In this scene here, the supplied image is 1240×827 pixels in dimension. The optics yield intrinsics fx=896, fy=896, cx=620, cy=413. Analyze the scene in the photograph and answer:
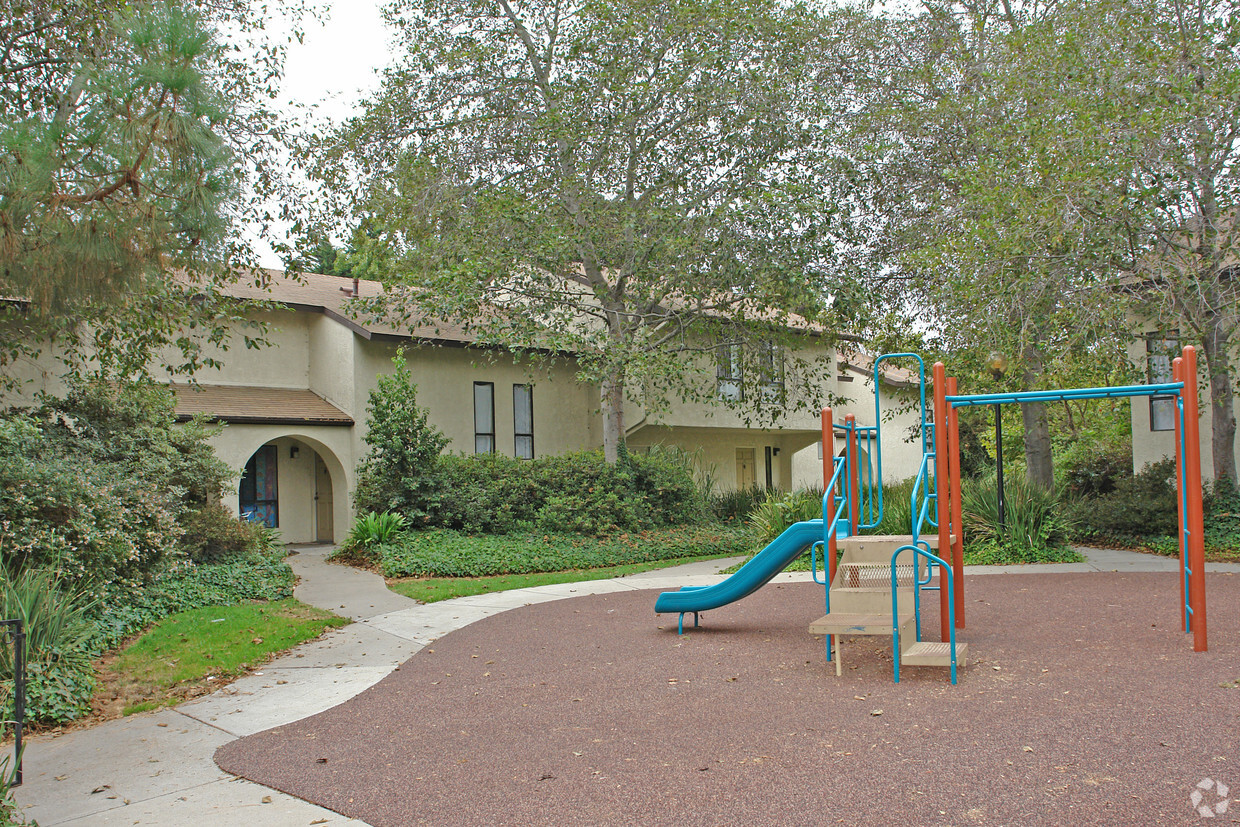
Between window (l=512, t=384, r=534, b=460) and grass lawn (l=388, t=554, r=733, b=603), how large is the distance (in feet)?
19.7

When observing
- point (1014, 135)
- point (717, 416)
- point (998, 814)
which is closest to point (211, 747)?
point (998, 814)

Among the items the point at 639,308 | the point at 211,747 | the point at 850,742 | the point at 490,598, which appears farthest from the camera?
the point at 639,308

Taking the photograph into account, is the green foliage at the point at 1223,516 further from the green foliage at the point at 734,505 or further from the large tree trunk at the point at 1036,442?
the green foliage at the point at 734,505

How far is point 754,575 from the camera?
884 centimetres

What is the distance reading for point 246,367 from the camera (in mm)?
19141

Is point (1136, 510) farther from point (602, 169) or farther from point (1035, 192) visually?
point (602, 169)

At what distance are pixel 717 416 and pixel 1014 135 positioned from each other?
36.8ft

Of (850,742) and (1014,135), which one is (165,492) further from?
(1014,135)

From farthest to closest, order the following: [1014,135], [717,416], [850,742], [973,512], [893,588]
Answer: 1. [717,416]
2. [973,512]
3. [1014,135]
4. [893,588]
5. [850,742]

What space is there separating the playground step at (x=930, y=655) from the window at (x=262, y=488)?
16.0m

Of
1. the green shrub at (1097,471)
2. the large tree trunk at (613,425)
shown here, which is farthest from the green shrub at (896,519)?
the large tree trunk at (613,425)

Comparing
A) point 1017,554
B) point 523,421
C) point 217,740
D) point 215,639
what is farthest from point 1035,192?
point 523,421

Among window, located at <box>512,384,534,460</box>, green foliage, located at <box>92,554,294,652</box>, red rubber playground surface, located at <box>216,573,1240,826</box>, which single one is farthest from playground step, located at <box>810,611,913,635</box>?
window, located at <box>512,384,534,460</box>

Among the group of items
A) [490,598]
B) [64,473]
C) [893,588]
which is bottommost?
[490,598]
